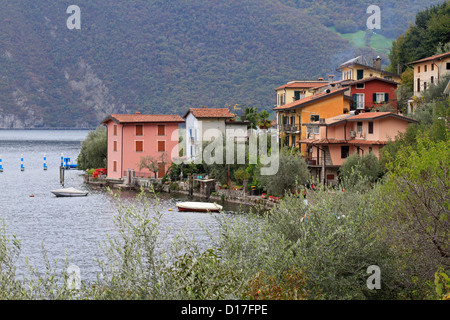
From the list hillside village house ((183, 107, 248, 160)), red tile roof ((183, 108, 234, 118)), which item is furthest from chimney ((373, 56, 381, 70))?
red tile roof ((183, 108, 234, 118))

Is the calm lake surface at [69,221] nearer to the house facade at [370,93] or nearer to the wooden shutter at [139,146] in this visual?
the wooden shutter at [139,146]

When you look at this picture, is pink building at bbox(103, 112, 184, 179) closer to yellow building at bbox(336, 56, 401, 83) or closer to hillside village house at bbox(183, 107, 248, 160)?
hillside village house at bbox(183, 107, 248, 160)

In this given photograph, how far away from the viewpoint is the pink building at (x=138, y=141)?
78.9m

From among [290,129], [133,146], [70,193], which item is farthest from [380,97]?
[70,193]

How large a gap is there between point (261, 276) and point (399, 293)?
4.96 meters

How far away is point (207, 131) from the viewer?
78.5 m

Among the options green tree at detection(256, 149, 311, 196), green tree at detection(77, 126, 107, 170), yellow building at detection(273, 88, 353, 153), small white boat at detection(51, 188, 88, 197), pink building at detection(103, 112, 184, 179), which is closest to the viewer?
green tree at detection(256, 149, 311, 196)

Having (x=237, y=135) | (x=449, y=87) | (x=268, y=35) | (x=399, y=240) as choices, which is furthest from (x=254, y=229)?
(x=268, y=35)

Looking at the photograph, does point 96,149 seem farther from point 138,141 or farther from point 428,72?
point 428,72

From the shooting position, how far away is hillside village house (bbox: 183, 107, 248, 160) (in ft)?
253

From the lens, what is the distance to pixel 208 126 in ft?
259

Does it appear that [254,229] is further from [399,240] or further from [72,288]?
[72,288]

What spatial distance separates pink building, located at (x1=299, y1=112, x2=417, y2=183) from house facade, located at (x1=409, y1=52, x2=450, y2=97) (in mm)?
8782

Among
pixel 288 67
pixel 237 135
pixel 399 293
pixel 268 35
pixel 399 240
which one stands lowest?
pixel 399 293
